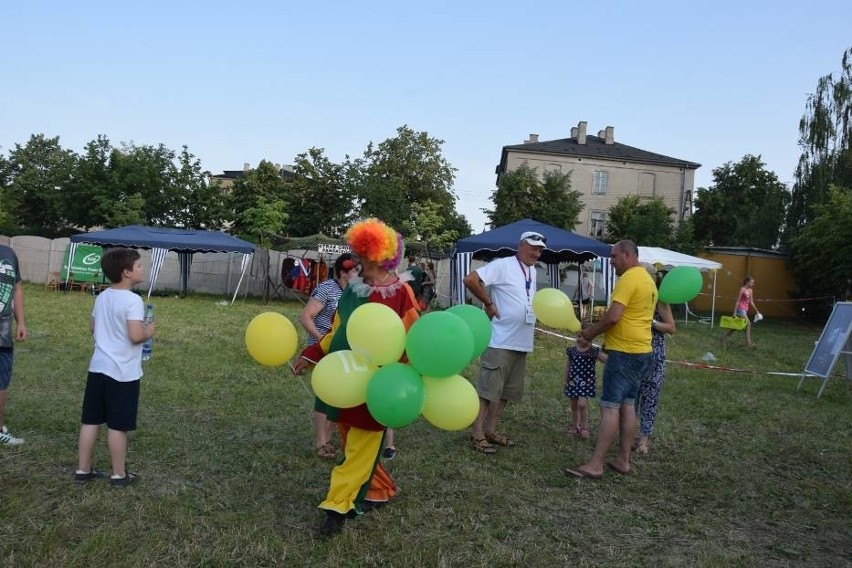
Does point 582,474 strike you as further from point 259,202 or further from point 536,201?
point 536,201

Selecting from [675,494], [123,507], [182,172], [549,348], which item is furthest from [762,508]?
[182,172]

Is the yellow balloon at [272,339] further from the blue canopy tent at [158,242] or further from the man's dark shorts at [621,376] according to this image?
the blue canopy tent at [158,242]

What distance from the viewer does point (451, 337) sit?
2.95 meters

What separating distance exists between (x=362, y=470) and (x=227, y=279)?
2150 cm

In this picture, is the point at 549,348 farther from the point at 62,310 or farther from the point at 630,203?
the point at 630,203

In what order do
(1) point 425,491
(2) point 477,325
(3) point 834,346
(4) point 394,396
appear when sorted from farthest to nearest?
(3) point 834,346, (1) point 425,491, (2) point 477,325, (4) point 394,396

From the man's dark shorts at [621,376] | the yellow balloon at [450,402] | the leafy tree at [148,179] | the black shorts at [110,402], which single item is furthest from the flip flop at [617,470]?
the leafy tree at [148,179]

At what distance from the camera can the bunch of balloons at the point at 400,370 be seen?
2955 mm

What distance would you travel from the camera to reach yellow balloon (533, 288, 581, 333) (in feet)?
16.2

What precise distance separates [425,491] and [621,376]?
1622 millimetres

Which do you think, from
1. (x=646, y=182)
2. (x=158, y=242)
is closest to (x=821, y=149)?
(x=646, y=182)

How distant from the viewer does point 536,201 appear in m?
34.7

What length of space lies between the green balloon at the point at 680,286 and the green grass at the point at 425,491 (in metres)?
1.31

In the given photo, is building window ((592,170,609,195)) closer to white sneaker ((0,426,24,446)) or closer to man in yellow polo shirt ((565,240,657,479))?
man in yellow polo shirt ((565,240,657,479))
